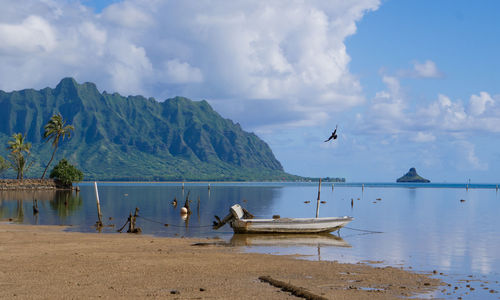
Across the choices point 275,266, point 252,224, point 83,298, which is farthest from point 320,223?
point 83,298

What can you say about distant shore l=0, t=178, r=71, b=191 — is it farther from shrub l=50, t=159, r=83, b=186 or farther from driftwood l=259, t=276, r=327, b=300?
driftwood l=259, t=276, r=327, b=300

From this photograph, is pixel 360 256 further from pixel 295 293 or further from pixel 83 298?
pixel 83 298

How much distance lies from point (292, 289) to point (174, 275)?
5.82 metres

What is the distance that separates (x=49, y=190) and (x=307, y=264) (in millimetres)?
123518

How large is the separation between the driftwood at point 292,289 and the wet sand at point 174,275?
31 cm

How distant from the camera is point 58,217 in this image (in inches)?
2251

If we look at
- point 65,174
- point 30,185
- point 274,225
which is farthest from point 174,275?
point 65,174

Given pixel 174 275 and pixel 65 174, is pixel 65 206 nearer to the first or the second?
pixel 174 275

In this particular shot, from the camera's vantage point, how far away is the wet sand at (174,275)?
17.9m

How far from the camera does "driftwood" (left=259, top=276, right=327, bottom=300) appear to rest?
17.1 m

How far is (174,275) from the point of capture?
842 inches

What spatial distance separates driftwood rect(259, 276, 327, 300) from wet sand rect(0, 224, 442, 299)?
1.02 feet

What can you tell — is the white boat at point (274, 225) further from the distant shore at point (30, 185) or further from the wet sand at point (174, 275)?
the distant shore at point (30, 185)

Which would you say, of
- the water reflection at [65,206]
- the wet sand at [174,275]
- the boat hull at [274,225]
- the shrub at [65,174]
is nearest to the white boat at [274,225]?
the boat hull at [274,225]
